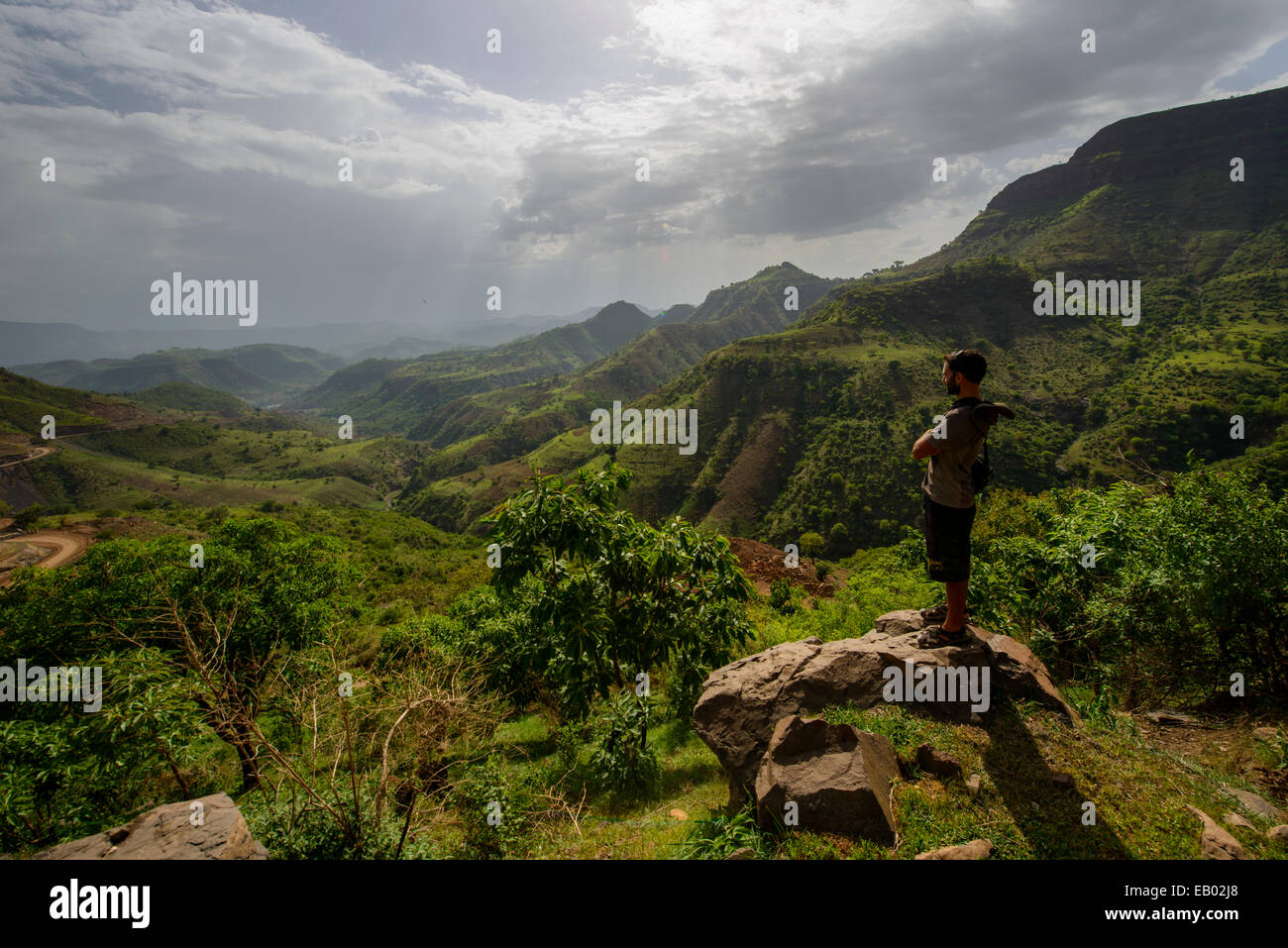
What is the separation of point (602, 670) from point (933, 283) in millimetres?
154353

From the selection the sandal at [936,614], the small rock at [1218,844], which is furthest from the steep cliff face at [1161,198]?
the small rock at [1218,844]

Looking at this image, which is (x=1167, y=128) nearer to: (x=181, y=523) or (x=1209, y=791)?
(x=1209, y=791)

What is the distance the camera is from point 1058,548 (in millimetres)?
9883

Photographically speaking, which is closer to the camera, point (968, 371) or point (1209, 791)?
point (1209, 791)

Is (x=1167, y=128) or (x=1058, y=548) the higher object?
(x=1167, y=128)

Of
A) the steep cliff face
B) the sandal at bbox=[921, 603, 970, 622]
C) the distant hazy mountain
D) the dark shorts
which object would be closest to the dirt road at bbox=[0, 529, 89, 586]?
the distant hazy mountain

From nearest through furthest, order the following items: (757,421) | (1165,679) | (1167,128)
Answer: (1165,679) < (757,421) < (1167,128)

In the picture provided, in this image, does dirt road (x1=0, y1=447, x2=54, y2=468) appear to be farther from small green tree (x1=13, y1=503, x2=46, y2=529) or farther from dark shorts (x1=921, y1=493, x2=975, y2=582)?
dark shorts (x1=921, y1=493, x2=975, y2=582)

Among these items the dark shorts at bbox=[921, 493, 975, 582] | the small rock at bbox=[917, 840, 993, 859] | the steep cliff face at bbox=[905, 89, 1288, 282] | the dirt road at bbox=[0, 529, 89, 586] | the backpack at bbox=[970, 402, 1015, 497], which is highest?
the steep cliff face at bbox=[905, 89, 1288, 282]

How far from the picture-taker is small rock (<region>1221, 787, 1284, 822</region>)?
4.82 metres

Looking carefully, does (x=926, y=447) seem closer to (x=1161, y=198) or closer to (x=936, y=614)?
(x=936, y=614)

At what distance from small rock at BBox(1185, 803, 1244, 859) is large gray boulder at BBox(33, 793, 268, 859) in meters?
8.75

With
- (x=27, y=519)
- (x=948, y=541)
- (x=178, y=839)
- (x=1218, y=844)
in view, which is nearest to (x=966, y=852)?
(x=1218, y=844)
